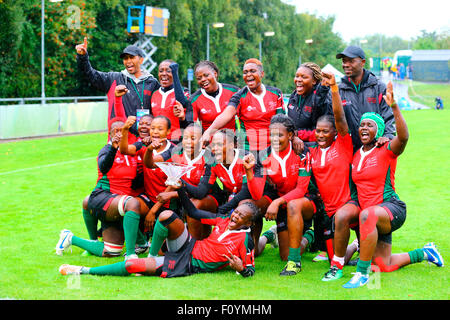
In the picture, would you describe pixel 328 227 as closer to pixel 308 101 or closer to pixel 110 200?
pixel 308 101

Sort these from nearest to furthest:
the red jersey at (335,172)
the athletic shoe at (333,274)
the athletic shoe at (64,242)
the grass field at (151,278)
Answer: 1. the grass field at (151,278)
2. the athletic shoe at (333,274)
3. the red jersey at (335,172)
4. the athletic shoe at (64,242)

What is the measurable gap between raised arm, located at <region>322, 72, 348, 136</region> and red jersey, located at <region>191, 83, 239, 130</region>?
5.39 feet

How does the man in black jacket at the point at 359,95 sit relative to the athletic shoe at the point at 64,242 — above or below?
above

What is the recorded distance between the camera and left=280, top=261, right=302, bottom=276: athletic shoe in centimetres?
662

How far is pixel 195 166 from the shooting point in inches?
293

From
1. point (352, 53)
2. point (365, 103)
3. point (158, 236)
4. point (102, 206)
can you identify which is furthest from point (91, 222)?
point (352, 53)

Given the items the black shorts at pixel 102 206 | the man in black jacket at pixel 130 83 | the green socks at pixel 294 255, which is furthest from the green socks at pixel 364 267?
the man in black jacket at pixel 130 83

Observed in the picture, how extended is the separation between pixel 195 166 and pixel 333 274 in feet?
6.91

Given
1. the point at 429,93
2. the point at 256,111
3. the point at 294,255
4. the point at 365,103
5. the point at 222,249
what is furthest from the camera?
the point at 429,93

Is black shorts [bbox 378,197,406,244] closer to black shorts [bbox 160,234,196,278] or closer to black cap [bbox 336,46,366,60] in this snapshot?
black cap [bbox 336,46,366,60]

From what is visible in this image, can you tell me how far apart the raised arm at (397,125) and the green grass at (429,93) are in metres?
55.7

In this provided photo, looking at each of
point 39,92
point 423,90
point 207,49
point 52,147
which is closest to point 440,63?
point 423,90

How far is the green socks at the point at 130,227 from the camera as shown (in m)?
7.05

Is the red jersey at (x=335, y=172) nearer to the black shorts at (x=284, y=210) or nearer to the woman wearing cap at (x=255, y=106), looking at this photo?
the black shorts at (x=284, y=210)
